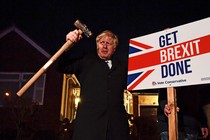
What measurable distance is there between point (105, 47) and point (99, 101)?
73 cm

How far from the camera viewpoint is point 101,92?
2855 mm

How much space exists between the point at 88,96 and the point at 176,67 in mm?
1088

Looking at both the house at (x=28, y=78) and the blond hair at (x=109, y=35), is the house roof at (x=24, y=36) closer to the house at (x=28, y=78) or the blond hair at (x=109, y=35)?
the house at (x=28, y=78)

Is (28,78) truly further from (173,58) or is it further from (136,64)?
(173,58)

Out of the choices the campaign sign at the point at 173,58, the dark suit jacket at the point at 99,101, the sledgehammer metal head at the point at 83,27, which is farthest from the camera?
the sledgehammer metal head at the point at 83,27

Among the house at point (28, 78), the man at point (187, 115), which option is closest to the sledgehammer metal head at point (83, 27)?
the man at point (187, 115)

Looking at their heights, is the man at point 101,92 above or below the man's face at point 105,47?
below

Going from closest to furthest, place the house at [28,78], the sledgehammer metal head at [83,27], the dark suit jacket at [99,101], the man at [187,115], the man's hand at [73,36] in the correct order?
the dark suit jacket at [99,101] < the man's hand at [73,36] < the sledgehammer metal head at [83,27] < the man at [187,115] < the house at [28,78]

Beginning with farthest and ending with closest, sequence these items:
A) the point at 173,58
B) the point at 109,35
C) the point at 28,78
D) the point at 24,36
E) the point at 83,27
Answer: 1. the point at 24,36
2. the point at 28,78
3. the point at 109,35
4. the point at 83,27
5. the point at 173,58

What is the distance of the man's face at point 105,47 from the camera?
3.11m

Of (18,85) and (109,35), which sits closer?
(109,35)

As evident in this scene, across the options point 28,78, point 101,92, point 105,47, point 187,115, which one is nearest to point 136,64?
point 105,47

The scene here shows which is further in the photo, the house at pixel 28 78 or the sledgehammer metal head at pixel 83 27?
the house at pixel 28 78

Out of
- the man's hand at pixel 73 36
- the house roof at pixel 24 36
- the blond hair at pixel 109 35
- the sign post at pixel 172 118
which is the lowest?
the sign post at pixel 172 118
